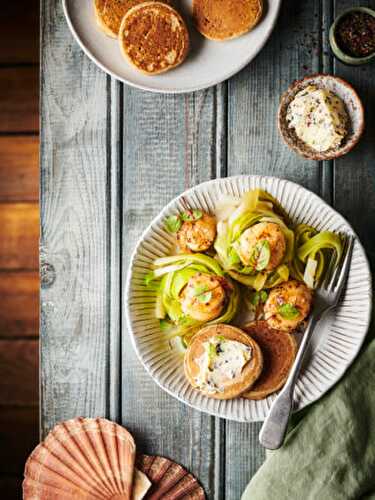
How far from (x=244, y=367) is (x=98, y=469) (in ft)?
1.90

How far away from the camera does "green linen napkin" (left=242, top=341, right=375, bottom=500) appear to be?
1745 millimetres

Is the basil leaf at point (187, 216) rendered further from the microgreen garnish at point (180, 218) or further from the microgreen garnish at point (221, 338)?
the microgreen garnish at point (221, 338)

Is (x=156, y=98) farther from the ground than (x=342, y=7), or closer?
closer

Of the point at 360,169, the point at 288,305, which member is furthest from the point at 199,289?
the point at 360,169

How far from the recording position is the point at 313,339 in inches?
71.4

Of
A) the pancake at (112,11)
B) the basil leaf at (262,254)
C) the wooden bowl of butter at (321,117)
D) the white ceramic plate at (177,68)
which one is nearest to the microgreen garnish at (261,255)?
the basil leaf at (262,254)

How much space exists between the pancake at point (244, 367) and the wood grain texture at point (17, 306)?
113 cm

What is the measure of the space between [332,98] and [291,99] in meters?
0.11

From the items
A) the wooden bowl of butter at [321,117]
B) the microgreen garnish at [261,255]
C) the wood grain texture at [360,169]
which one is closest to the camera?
the microgreen garnish at [261,255]

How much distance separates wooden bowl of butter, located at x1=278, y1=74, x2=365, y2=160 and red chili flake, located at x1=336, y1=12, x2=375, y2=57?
0.38 ft

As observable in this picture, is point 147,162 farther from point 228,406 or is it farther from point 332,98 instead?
point 228,406

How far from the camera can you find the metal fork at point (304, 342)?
1.71 metres

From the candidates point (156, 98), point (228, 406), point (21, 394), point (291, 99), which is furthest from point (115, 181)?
point (21, 394)

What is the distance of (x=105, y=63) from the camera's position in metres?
1.87
